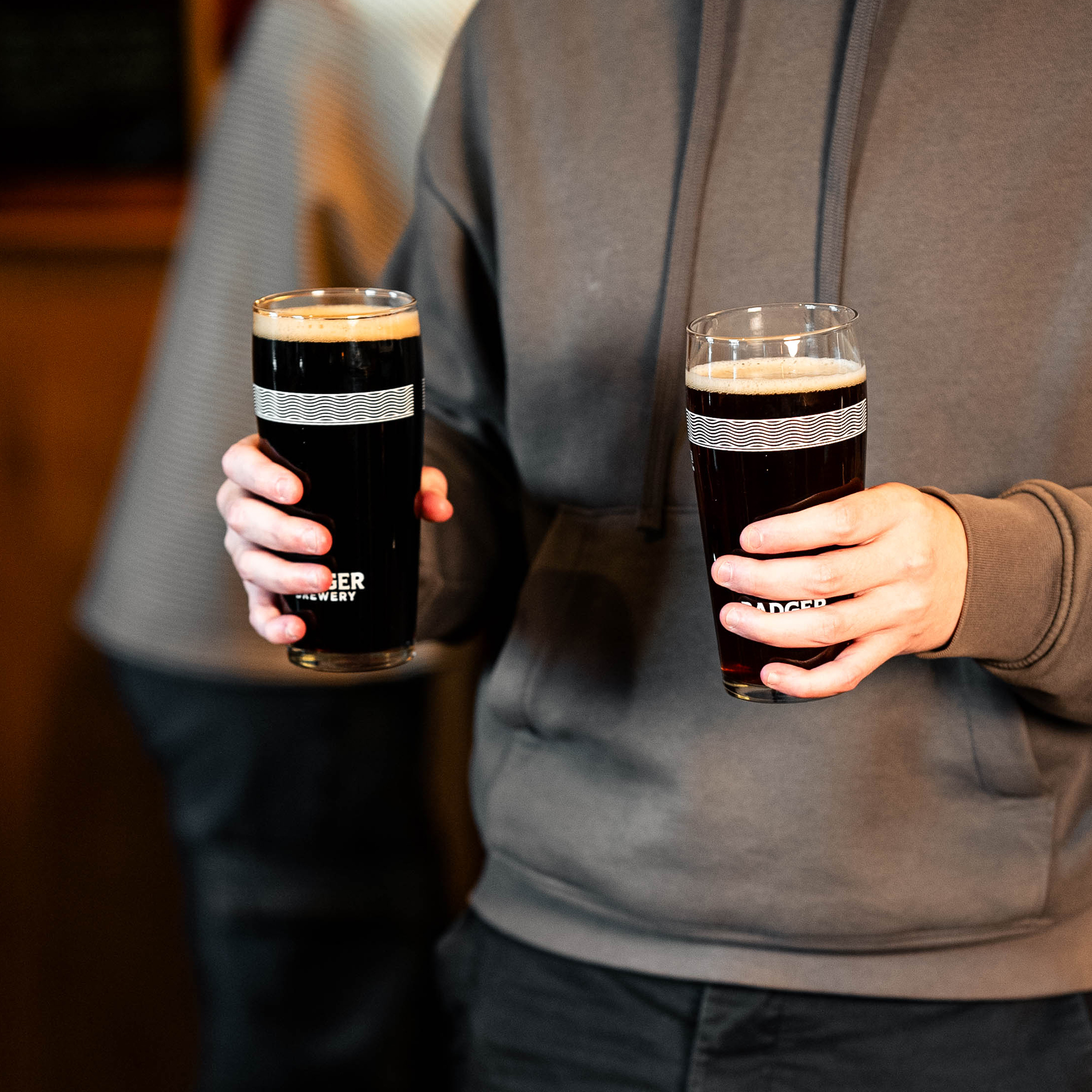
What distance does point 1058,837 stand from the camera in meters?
1.05

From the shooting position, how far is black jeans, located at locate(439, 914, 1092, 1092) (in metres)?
1.05

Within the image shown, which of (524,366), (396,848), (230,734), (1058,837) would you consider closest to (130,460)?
(230,734)

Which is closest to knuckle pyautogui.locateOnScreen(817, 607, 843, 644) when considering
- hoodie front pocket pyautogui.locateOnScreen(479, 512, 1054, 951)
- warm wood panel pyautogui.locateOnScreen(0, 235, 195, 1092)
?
hoodie front pocket pyautogui.locateOnScreen(479, 512, 1054, 951)

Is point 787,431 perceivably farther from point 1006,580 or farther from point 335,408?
point 335,408

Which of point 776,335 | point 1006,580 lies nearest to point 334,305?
point 776,335

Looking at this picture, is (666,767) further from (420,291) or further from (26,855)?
(26,855)

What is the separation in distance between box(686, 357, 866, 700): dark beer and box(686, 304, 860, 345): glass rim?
0.02m

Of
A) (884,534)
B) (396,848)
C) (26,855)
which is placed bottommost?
(26,855)

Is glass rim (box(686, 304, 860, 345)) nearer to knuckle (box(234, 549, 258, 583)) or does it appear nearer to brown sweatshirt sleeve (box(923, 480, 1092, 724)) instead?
brown sweatshirt sleeve (box(923, 480, 1092, 724))

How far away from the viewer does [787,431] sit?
2.81 ft

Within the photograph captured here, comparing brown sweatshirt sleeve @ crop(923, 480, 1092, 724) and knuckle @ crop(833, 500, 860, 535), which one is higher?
knuckle @ crop(833, 500, 860, 535)

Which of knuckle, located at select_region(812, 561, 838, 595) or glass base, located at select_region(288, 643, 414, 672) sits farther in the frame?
glass base, located at select_region(288, 643, 414, 672)

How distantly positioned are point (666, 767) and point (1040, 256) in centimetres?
54

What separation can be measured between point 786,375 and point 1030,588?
233 millimetres
